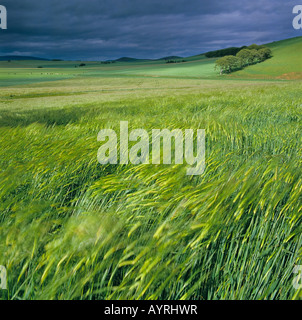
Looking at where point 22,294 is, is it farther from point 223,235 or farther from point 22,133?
point 22,133

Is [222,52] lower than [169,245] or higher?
higher

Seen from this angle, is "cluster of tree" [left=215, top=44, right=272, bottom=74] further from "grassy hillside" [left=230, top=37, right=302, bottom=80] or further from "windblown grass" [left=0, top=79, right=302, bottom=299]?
"windblown grass" [left=0, top=79, right=302, bottom=299]

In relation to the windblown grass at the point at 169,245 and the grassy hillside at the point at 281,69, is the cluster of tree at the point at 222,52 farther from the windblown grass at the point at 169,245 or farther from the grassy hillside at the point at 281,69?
the windblown grass at the point at 169,245

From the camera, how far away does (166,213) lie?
1598 millimetres

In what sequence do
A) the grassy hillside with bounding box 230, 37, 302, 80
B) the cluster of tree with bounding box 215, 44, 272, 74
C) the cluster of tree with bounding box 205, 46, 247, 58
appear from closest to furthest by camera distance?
1. the grassy hillside with bounding box 230, 37, 302, 80
2. the cluster of tree with bounding box 215, 44, 272, 74
3. the cluster of tree with bounding box 205, 46, 247, 58

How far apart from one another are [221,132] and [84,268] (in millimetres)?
3117

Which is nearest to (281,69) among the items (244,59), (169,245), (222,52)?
(244,59)

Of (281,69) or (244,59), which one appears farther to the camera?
(244,59)

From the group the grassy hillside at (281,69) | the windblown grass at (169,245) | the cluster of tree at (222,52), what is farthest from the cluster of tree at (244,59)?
the windblown grass at (169,245)

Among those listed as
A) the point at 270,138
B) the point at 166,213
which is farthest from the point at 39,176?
the point at 270,138

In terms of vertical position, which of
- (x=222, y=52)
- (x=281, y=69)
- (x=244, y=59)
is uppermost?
(x=222, y=52)

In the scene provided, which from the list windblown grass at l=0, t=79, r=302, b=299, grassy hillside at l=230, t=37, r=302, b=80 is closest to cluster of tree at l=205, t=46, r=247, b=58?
grassy hillside at l=230, t=37, r=302, b=80

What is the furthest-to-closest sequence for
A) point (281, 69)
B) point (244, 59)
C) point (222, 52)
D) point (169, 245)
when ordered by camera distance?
point (222, 52) → point (244, 59) → point (281, 69) → point (169, 245)

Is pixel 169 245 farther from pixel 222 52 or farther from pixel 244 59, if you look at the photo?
pixel 222 52
